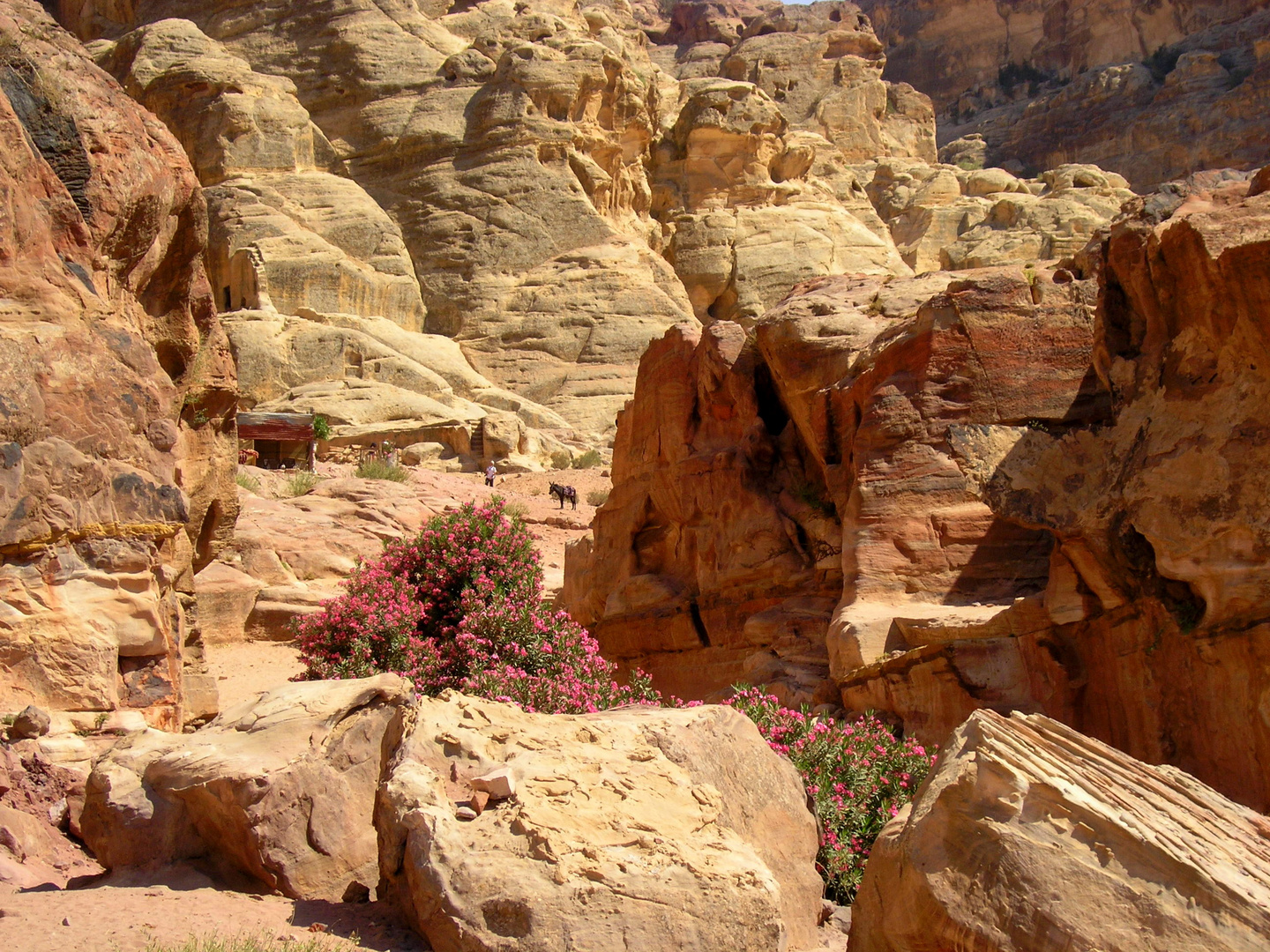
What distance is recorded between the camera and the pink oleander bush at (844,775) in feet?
22.6

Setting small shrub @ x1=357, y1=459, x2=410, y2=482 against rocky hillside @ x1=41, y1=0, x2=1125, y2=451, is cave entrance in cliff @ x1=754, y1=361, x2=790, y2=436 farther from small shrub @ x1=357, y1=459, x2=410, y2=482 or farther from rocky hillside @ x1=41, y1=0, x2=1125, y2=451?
rocky hillside @ x1=41, y1=0, x2=1125, y2=451

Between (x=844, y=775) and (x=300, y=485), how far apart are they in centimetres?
2041

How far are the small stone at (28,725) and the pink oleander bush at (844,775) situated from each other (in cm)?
392

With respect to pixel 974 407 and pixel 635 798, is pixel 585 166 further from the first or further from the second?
pixel 635 798

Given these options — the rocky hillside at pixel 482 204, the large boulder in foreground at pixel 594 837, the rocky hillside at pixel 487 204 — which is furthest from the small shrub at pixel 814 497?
the rocky hillside at pixel 482 204

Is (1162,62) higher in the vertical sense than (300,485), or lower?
higher

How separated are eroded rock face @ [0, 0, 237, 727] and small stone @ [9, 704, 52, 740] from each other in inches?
4.3

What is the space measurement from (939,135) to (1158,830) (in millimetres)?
92024

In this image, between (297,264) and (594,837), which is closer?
(594,837)

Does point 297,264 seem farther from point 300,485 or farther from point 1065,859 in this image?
point 1065,859

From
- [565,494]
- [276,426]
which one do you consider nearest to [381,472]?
[565,494]

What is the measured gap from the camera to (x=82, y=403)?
248 inches

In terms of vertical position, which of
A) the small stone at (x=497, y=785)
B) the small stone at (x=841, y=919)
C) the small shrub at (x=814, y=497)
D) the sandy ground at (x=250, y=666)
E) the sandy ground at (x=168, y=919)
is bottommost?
the sandy ground at (x=250, y=666)

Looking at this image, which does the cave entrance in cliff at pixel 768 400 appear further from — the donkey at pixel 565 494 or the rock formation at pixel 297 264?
the rock formation at pixel 297 264
